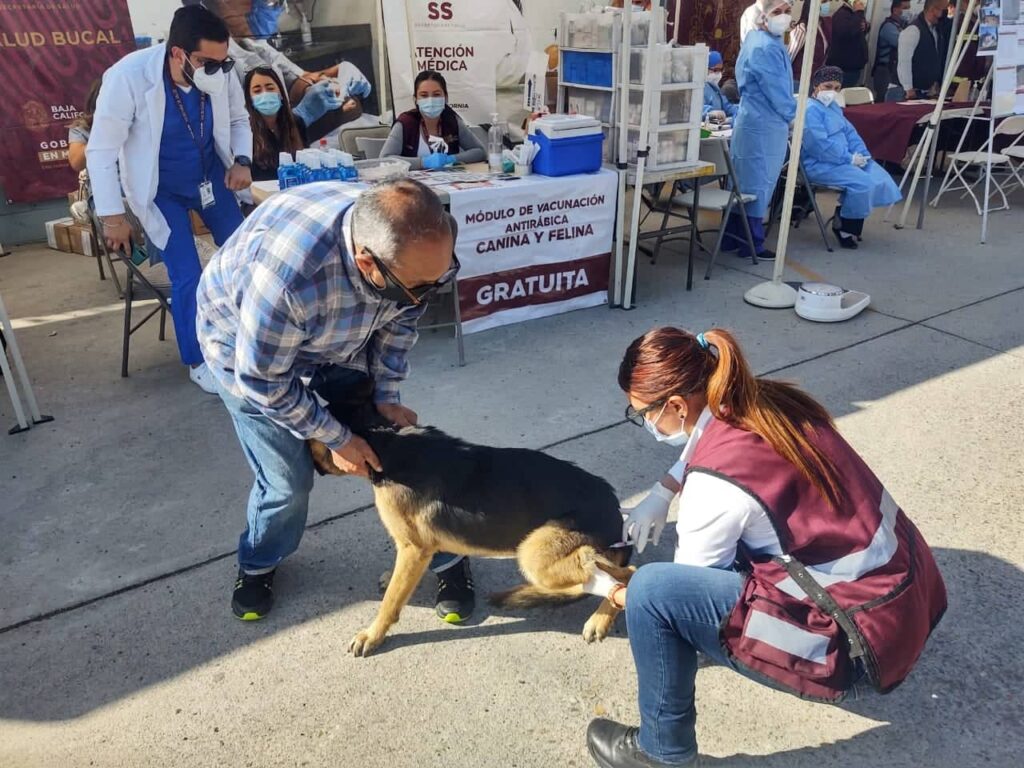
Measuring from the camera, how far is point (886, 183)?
636 cm

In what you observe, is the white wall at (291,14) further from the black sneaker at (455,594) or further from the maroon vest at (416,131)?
the black sneaker at (455,594)

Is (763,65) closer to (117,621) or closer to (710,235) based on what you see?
(710,235)

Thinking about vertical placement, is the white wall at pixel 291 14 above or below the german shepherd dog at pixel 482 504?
above

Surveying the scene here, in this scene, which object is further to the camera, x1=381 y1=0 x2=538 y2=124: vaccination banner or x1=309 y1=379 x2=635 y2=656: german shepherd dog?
x1=381 y1=0 x2=538 y2=124: vaccination banner

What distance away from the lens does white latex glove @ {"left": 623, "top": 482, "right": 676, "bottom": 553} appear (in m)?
2.30

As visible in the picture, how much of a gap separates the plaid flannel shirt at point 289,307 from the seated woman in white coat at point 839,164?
5.19 m

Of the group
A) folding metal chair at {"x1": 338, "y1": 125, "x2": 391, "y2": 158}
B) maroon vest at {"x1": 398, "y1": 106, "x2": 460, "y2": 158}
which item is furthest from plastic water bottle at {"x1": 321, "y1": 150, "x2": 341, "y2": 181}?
folding metal chair at {"x1": 338, "y1": 125, "x2": 391, "y2": 158}

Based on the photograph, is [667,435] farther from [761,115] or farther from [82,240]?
[82,240]

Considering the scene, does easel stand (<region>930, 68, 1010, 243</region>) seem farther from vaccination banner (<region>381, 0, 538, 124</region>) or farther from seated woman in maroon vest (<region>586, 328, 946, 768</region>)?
seated woman in maroon vest (<region>586, 328, 946, 768</region>)

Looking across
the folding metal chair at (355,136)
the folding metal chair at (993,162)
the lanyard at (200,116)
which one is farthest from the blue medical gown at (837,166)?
the lanyard at (200,116)

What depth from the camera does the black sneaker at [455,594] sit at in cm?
251

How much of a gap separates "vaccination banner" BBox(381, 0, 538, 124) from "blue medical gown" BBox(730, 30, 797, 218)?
2.44 m

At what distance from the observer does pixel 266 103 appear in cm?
541

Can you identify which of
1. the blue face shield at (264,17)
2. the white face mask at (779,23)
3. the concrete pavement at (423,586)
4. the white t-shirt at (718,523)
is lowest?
the concrete pavement at (423,586)
